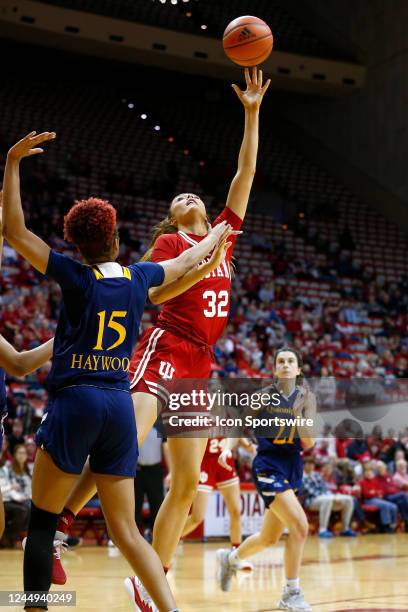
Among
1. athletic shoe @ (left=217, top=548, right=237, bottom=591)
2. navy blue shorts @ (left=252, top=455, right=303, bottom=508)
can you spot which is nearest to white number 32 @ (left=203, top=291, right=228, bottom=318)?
navy blue shorts @ (left=252, top=455, right=303, bottom=508)

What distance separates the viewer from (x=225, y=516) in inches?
557

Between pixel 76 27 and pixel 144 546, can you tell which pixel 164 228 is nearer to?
pixel 144 546

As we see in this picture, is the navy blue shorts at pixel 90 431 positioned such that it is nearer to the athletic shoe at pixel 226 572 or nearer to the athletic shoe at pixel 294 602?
the athletic shoe at pixel 294 602

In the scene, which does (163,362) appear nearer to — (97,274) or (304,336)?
(97,274)

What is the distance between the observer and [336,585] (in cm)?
846

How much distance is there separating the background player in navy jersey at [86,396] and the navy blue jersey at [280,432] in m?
3.52

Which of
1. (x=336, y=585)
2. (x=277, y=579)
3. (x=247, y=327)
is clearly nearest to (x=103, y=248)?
(x=336, y=585)

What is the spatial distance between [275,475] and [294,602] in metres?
1.08

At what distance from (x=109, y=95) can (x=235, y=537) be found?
21532mm

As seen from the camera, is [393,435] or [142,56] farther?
[142,56]

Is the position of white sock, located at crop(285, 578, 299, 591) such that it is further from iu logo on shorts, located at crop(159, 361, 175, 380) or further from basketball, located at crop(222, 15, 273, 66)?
basketball, located at crop(222, 15, 273, 66)

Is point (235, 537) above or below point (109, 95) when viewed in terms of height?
below

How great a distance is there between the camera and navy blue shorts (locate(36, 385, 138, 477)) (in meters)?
4.09

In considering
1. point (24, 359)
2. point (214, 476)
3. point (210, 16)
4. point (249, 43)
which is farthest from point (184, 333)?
point (210, 16)
